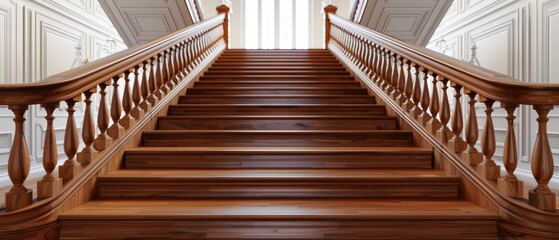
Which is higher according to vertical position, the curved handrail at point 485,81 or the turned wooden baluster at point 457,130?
the curved handrail at point 485,81

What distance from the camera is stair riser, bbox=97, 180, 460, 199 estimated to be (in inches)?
69.6

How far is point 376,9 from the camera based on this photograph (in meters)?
4.56

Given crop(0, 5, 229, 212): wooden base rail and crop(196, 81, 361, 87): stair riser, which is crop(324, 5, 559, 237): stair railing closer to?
crop(196, 81, 361, 87): stair riser

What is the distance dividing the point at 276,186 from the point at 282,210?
0.79ft

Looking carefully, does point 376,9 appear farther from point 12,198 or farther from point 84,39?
point 12,198

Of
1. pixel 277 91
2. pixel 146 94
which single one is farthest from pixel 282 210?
pixel 277 91

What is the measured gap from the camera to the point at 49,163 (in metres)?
1.46

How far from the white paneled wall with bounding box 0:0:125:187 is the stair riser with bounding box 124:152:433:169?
7.75 ft

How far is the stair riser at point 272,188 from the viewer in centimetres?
177

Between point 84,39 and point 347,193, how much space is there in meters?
4.68

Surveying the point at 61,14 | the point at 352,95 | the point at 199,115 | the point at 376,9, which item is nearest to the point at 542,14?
the point at 376,9

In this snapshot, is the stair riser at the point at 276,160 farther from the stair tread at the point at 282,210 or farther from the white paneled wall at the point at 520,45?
the white paneled wall at the point at 520,45

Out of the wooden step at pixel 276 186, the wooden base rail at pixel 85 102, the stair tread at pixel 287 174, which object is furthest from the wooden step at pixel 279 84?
the wooden step at pixel 276 186

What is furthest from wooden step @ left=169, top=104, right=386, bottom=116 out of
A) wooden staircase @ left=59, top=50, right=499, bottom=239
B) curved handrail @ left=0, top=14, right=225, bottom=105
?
curved handrail @ left=0, top=14, right=225, bottom=105
